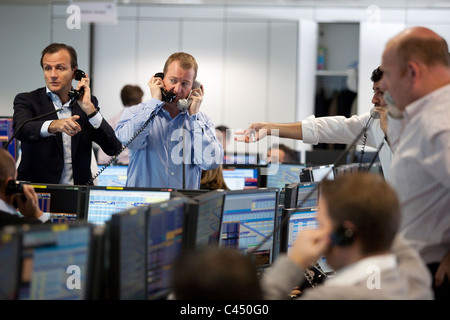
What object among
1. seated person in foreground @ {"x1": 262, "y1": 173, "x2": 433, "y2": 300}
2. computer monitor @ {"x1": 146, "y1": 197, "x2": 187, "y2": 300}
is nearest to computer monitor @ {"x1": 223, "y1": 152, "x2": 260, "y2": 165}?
computer monitor @ {"x1": 146, "y1": 197, "x2": 187, "y2": 300}

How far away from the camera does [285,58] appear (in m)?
8.28

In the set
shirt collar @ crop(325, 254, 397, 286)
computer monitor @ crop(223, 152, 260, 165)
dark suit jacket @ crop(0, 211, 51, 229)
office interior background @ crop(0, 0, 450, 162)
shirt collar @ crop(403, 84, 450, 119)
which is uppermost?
office interior background @ crop(0, 0, 450, 162)

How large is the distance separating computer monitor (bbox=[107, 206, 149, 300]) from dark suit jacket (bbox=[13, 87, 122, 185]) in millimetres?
1593

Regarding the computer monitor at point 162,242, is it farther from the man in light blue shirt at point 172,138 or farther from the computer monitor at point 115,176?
the computer monitor at point 115,176

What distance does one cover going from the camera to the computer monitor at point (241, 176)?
5.02 meters

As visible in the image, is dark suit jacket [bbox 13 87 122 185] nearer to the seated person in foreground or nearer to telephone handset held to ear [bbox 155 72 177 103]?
telephone handset held to ear [bbox 155 72 177 103]

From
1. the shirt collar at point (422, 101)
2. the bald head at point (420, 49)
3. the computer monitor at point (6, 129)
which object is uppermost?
the bald head at point (420, 49)

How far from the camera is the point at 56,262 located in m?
1.45

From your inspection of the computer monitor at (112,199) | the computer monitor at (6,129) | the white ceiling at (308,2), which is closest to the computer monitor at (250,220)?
the computer monitor at (112,199)

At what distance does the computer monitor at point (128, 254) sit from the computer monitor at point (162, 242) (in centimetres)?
3

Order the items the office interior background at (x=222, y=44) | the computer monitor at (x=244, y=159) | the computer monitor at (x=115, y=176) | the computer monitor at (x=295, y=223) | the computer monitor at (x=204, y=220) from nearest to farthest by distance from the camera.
Answer: the computer monitor at (x=204, y=220), the computer monitor at (x=295, y=223), the computer monitor at (x=115, y=176), the computer monitor at (x=244, y=159), the office interior background at (x=222, y=44)

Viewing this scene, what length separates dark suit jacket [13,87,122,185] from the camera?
128 inches

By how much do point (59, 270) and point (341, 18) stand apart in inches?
290
